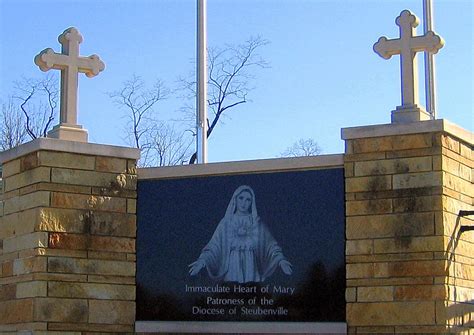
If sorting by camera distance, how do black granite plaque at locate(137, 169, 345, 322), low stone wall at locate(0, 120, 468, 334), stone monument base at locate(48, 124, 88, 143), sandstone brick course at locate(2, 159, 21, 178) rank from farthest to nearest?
1. sandstone brick course at locate(2, 159, 21, 178)
2. stone monument base at locate(48, 124, 88, 143)
3. black granite plaque at locate(137, 169, 345, 322)
4. low stone wall at locate(0, 120, 468, 334)

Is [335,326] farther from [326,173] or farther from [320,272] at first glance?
[326,173]

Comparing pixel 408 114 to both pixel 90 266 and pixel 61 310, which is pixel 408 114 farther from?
pixel 61 310

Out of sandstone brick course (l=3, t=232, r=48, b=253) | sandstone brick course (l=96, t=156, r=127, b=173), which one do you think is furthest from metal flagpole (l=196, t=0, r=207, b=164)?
sandstone brick course (l=3, t=232, r=48, b=253)

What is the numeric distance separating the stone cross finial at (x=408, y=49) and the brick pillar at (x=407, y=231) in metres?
0.36

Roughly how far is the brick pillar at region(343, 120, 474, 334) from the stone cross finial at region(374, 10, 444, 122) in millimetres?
364

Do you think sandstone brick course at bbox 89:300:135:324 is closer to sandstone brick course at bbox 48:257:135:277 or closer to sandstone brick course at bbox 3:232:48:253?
sandstone brick course at bbox 48:257:135:277

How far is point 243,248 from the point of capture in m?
11.2

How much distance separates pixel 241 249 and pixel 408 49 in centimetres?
294

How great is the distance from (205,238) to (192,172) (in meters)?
0.81

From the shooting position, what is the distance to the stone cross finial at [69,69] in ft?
38.0

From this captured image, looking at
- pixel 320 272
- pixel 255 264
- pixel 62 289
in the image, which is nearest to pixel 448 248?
pixel 320 272

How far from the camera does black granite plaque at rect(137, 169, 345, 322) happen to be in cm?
1080

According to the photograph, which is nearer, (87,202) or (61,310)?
(61,310)

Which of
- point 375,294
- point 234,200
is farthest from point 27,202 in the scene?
point 375,294
